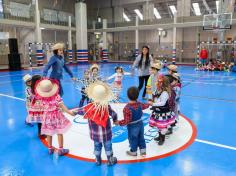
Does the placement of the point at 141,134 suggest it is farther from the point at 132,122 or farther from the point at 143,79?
the point at 143,79

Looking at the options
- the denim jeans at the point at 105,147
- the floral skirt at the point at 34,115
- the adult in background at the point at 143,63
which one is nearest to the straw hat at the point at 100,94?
the denim jeans at the point at 105,147

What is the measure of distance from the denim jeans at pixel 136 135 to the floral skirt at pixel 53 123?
1.00 metres

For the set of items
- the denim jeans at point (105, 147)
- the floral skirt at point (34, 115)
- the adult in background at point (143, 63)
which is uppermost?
the adult in background at point (143, 63)

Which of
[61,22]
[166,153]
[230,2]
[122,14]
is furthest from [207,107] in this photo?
[122,14]

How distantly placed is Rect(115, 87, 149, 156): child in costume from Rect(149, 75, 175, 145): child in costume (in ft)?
1.28

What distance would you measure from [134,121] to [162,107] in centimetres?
66

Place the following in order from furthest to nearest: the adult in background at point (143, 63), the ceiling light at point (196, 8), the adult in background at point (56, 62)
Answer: the ceiling light at point (196, 8), the adult in background at point (143, 63), the adult in background at point (56, 62)

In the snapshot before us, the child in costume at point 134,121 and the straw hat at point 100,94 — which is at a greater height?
the straw hat at point 100,94

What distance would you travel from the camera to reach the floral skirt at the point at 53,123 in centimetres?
324

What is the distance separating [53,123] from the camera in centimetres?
327

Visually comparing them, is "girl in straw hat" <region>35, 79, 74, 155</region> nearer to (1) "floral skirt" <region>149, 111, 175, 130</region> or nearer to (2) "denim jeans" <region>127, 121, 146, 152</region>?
(2) "denim jeans" <region>127, 121, 146, 152</region>

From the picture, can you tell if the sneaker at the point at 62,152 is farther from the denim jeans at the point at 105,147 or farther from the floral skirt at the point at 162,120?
the floral skirt at the point at 162,120

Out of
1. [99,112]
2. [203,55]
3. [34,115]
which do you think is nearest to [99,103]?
[99,112]

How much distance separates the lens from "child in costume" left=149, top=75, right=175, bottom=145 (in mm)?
3395
